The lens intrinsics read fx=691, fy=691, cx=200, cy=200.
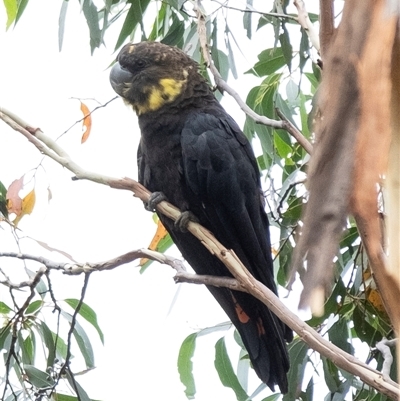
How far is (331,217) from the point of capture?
0.27 m

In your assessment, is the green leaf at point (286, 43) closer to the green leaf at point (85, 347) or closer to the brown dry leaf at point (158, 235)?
the brown dry leaf at point (158, 235)

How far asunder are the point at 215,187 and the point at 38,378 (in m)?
0.45

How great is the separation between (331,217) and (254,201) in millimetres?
965

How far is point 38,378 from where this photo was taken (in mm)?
1201

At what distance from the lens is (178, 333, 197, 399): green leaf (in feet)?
4.76

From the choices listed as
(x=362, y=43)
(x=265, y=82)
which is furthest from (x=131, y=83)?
(x=362, y=43)

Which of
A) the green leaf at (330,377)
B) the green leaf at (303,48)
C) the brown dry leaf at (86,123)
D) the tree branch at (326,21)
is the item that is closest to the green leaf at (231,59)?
the green leaf at (303,48)

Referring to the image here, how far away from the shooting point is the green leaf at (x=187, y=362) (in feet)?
4.76

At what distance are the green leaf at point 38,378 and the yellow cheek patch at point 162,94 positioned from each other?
20.5 inches

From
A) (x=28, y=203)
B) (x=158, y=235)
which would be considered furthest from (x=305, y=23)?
(x=28, y=203)

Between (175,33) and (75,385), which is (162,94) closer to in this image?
(175,33)

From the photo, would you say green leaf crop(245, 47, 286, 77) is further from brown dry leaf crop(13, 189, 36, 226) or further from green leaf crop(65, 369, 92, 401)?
green leaf crop(65, 369, 92, 401)

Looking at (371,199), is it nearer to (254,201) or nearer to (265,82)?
(254,201)

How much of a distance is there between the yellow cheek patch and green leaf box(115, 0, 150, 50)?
134mm
